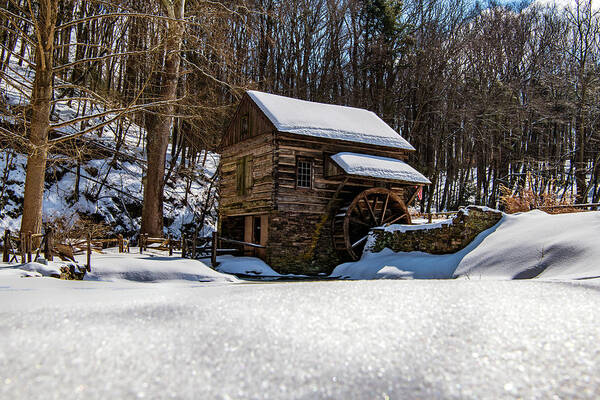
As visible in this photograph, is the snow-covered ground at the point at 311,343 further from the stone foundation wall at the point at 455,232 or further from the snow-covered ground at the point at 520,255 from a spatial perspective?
the stone foundation wall at the point at 455,232

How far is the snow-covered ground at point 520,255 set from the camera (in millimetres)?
8016

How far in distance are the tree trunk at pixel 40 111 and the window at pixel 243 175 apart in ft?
28.7

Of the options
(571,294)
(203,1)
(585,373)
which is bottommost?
(585,373)

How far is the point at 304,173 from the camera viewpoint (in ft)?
55.7

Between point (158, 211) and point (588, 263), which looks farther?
point (158, 211)

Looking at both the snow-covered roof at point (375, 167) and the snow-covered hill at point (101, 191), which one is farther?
the snow-covered hill at point (101, 191)

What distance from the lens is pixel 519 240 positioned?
10.1 m

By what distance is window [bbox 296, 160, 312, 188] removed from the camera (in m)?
16.9

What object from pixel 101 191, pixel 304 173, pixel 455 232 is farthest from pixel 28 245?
pixel 101 191

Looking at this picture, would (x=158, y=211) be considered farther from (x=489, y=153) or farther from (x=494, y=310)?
(x=489, y=153)

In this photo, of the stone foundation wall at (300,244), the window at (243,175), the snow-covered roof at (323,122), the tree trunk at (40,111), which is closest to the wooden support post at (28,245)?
the tree trunk at (40,111)

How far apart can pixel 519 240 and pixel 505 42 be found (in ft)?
82.4

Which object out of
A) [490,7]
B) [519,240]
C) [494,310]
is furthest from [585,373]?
[490,7]

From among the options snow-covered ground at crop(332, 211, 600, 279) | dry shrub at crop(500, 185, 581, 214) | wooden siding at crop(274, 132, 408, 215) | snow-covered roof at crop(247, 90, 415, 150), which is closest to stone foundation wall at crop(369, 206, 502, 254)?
snow-covered ground at crop(332, 211, 600, 279)
